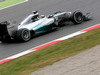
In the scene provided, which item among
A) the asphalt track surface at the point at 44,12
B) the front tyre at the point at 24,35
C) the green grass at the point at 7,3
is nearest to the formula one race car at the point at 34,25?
the front tyre at the point at 24,35

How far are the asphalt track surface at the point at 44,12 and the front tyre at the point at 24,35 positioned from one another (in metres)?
0.18

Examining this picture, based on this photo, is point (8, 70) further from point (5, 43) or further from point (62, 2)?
point (62, 2)

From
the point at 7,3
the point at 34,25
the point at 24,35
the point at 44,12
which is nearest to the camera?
the point at 24,35

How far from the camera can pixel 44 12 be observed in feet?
50.0

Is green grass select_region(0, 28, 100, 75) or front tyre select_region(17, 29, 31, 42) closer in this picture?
green grass select_region(0, 28, 100, 75)

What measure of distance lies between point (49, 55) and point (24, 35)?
2708mm

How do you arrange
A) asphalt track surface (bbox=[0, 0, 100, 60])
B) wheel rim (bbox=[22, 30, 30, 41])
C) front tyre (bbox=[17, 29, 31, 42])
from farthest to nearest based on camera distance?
wheel rim (bbox=[22, 30, 30, 41]) → front tyre (bbox=[17, 29, 31, 42]) → asphalt track surface (bbox=[0, 0, 100, 60])

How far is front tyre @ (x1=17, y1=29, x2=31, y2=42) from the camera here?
10.1 metres

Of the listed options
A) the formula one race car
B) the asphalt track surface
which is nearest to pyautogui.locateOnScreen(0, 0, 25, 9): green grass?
the asphalt track surface

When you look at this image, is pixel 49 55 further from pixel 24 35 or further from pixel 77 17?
pixel 77 17

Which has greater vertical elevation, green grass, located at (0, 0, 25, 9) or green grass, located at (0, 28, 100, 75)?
green grass, located at (0, 0, 25, 9)

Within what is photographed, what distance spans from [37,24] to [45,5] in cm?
582

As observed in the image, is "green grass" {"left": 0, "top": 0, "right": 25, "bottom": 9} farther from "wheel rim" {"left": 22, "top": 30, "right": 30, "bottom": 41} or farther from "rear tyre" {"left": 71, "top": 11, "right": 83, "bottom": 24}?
"wheel rim" {"left": 22, "top": 30, "right": 30, "bottom": 41}

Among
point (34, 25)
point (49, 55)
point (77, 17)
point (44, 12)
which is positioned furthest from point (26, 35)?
point (44, 12)
